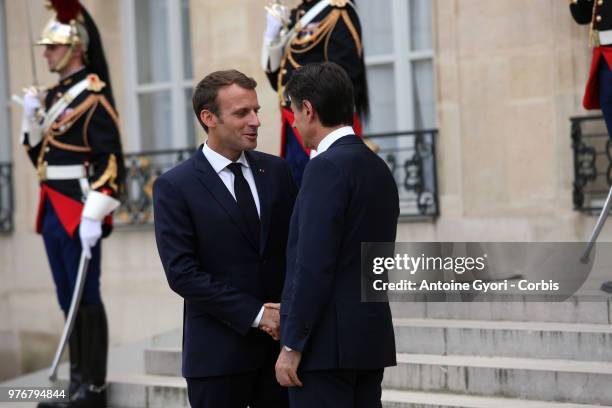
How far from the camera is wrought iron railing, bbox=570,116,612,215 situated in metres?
7.13

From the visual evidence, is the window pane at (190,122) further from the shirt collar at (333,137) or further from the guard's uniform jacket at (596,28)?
the shirt collar at (333,137)

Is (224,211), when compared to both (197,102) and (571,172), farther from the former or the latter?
(571,172)

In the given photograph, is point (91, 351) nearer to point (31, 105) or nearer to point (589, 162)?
point (31, 105)

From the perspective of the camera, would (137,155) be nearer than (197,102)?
No

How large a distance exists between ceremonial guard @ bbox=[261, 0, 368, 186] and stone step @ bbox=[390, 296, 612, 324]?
3.95ft

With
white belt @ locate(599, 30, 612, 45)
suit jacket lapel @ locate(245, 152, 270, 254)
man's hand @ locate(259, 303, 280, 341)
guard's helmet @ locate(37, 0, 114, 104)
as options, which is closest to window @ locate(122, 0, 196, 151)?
guard's helmet @ locate(37, 0, 114, 104)

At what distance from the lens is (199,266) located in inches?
138

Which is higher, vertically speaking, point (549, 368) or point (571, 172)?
point (571, 172)

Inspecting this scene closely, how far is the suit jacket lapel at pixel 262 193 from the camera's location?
11.7 ft

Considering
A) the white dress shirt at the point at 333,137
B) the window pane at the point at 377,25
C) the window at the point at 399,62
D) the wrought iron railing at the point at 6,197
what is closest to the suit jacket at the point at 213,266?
the white dress shirt at the point at 333,137

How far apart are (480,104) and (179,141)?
310cm

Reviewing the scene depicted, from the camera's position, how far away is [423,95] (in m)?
8.28

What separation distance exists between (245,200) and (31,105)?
2.94 m

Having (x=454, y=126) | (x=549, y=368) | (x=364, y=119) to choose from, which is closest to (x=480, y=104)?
(x=454, y=126)
